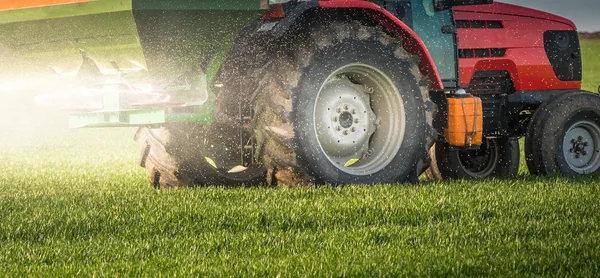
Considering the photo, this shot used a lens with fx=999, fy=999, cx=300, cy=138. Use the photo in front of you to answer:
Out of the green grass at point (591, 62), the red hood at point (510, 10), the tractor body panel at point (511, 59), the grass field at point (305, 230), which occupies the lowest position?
the grass field at point (305, 230)

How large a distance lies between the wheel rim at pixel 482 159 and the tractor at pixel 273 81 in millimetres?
703

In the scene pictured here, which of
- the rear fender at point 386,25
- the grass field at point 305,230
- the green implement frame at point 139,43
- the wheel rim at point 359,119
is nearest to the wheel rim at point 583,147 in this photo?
the grass field at point 305,230

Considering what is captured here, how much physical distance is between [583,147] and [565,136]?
30 cm

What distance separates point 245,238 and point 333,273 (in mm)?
1080

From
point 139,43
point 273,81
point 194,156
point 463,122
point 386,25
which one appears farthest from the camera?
point 463,122

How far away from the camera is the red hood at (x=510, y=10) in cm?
1020

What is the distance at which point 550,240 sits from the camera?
5977 millimetres

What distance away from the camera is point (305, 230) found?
6.28m

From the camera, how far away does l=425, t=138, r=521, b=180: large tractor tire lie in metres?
10.4

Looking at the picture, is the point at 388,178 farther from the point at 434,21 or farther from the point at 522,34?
the point at 522,34

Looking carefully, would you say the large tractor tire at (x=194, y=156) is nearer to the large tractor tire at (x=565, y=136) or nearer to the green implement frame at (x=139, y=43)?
the green implement frame at (x=139, y=43)

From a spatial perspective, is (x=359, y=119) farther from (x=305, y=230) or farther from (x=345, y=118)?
(x=305, y=230)

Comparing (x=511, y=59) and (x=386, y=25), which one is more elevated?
(x=386, y=25)

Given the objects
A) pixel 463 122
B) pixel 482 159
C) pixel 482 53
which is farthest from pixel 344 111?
pixel 482 159
